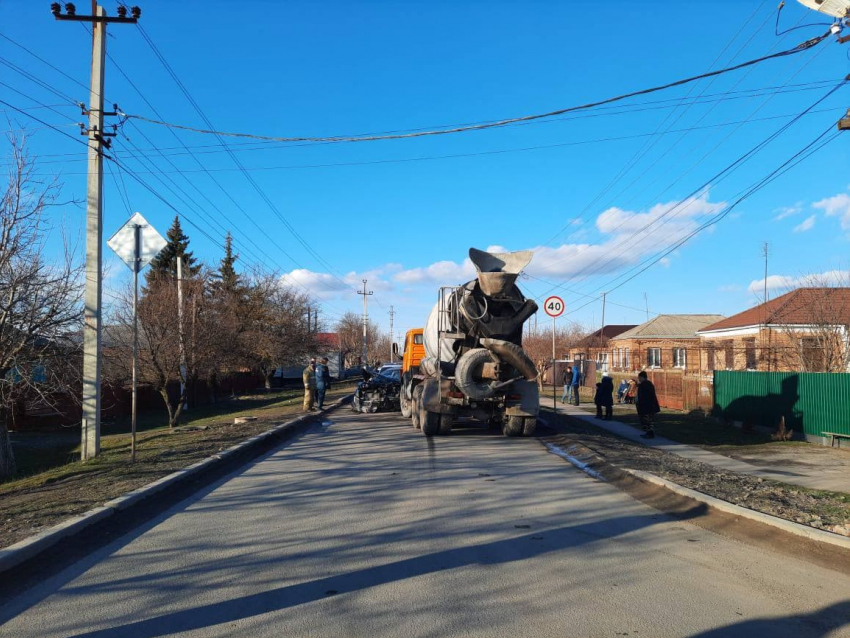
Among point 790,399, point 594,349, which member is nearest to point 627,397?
point 790,399

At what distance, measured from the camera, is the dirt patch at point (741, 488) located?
7.68m

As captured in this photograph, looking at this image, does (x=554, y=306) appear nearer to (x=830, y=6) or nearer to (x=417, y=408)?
(x=417, y=408)

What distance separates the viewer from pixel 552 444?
571 inches

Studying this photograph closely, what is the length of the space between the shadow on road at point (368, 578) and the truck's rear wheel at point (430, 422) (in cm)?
779

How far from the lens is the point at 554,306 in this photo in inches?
736

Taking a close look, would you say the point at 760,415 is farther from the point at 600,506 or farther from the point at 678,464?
the point at 600,506

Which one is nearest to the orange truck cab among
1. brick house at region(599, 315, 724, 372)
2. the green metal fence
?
the green metal fence

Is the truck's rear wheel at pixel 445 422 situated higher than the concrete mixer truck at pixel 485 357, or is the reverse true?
the concrete mixer truck at pixel 485 357

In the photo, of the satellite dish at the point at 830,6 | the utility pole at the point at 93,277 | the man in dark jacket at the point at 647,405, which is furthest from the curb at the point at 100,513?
the satellite dish at the point at 830,6

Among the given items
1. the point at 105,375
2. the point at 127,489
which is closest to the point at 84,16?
the point at 127,489

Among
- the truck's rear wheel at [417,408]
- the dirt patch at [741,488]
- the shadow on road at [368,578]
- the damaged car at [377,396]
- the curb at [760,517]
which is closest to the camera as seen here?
the shadow on road at [368,578]

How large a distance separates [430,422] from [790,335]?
1382 centimetres

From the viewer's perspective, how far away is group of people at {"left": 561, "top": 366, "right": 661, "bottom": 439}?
16.5 metres

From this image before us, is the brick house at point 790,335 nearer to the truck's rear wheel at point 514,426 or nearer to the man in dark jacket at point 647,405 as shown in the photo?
the man in dark jacket at point 647,405
